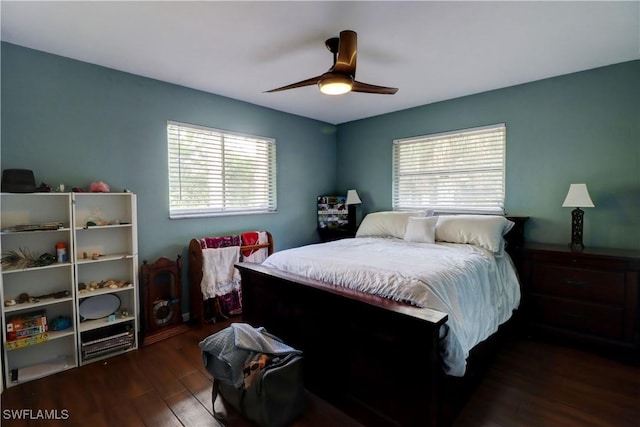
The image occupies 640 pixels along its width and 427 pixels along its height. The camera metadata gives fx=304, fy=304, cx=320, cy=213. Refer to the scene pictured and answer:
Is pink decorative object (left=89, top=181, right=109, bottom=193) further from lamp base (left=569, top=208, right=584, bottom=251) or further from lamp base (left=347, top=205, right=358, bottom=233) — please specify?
lamp base (left=569, top=208, right=584, bottom=251)

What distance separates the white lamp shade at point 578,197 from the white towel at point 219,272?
10.4ft

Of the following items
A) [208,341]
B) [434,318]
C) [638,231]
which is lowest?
[208,341]

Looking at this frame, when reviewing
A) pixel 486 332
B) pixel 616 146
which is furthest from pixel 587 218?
pixel 486 332

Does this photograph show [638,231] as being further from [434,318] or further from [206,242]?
[206,242]

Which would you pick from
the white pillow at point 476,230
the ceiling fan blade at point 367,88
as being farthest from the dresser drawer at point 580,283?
the ceiling fan blade at point 367,88

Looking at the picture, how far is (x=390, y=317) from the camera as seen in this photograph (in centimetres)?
156

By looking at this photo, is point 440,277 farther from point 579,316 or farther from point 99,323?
point 99,323

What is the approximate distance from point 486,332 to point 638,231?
73.1 inches

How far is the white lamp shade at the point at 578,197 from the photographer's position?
2.63 m

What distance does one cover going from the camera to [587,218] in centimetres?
283

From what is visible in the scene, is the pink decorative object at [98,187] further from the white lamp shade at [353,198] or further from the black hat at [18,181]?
the white lamp shade at [353,198]

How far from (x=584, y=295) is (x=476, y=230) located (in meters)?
0.95

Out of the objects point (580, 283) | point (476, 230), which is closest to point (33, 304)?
point (476, 230)

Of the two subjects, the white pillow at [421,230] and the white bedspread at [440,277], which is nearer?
the white bedspread at [440,277]
